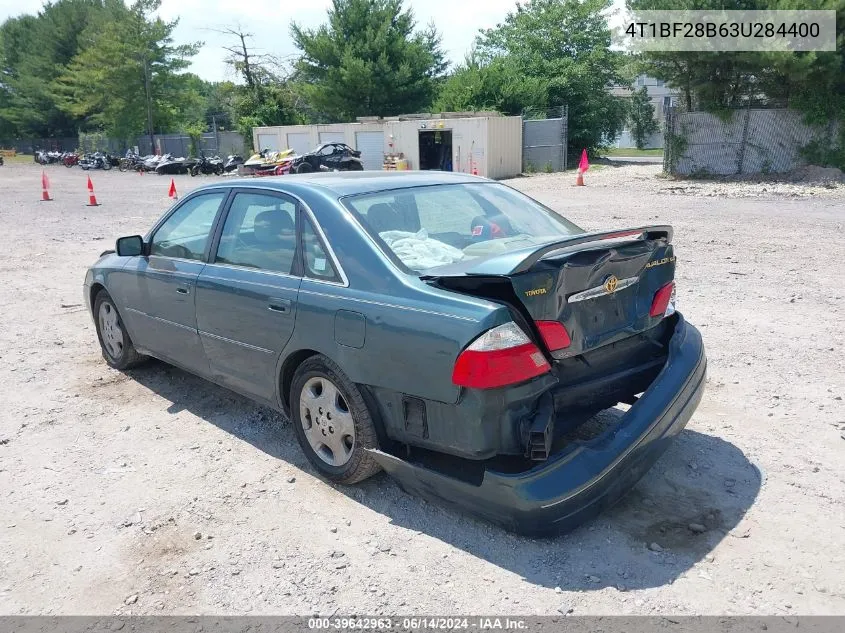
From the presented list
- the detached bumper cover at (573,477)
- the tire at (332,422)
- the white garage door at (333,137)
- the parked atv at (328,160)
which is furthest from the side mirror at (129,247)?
the white garage door at (333,137)

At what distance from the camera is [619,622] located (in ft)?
8.82

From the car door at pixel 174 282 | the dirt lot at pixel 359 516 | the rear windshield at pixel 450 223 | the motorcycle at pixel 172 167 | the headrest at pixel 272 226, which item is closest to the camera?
the dirt lot at pixel 359 516

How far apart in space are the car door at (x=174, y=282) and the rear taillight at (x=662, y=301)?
2741 millimetres

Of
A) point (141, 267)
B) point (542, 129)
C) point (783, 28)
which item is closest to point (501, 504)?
point (141, 267)

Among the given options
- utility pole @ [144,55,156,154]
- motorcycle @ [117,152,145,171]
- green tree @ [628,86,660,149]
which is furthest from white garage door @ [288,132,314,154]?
green tree @ [628,86,660,149]

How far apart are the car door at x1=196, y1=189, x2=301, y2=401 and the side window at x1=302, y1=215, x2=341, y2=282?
0.31ft

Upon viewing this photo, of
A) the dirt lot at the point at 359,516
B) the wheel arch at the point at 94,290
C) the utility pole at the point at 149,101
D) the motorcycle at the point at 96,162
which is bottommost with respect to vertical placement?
the dirt lot at the point at 359,516

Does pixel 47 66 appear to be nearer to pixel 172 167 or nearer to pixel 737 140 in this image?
pixel 172 167

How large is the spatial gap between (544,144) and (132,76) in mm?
33427

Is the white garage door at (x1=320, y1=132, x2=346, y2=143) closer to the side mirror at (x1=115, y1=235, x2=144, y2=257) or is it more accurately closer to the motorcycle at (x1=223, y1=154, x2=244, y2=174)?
the motorcycle at (x1=223, y1=154, x2=244, y2=174)

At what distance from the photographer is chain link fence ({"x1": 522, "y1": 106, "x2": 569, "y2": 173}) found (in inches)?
1227

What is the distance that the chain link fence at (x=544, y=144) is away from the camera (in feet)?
102

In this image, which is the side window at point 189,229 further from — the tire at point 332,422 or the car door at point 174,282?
the tire at point 332,422

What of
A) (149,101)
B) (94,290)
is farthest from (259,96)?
(94,290)
